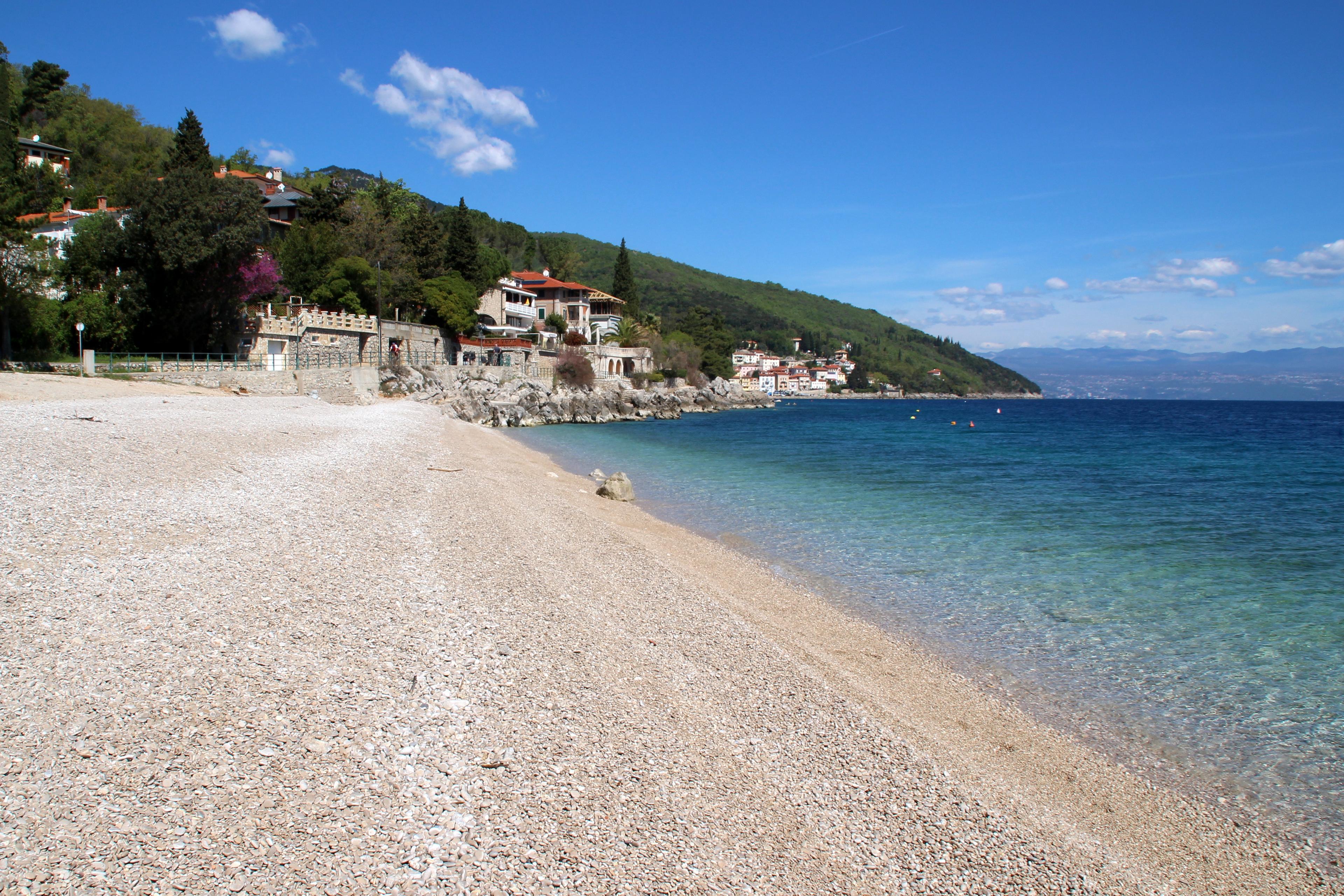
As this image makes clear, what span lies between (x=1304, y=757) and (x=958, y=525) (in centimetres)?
944

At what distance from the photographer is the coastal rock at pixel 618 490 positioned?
57.0 ft

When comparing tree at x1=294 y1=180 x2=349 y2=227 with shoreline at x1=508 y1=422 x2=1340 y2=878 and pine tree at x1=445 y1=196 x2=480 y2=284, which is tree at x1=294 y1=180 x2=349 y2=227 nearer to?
pine tree at x1=445 y1=196 x2=480 y2=284

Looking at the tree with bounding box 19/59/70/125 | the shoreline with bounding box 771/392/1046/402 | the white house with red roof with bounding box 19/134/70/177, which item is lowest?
the shoreline with bounding box 771/392/1046/402

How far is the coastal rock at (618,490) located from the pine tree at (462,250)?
45.0 meters

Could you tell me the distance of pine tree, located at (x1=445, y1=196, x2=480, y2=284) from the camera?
58.2 m

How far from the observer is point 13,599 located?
5688 millimetres

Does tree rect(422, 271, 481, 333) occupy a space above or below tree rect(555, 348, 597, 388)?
above

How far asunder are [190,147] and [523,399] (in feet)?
76.7

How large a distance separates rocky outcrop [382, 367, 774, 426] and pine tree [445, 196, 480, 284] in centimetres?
1198

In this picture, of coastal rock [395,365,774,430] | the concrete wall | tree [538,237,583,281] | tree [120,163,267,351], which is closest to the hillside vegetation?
tree [120,163,267,351]

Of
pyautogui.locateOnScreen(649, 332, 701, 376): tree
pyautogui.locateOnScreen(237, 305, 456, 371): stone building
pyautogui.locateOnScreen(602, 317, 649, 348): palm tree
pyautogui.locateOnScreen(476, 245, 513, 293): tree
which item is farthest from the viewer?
pyautogui.locateOnScreen(649, 332, 701, 376): tree

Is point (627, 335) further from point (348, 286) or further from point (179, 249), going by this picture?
point (179, 249)

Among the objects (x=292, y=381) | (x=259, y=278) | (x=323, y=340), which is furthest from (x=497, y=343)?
(x=292, y=381)

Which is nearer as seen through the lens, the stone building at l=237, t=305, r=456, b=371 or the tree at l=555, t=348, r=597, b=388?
the stone building at l=237, t=305, r=456, b=371
